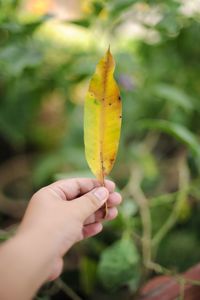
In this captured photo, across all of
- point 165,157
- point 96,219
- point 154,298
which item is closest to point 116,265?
point 154,298

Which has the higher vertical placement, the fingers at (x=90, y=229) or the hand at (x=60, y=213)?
the hand at (x=60, y=213)

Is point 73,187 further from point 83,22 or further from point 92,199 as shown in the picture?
point 83,22

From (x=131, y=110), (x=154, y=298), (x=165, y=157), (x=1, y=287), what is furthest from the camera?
(x=165, y=157)

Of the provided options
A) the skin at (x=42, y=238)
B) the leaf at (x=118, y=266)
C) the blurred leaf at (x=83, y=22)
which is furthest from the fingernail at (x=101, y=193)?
the blurred leaf at (x=83, y=22)


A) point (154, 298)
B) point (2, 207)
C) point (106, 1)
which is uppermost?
point (106, 1)

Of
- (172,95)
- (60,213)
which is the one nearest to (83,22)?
(172,95)

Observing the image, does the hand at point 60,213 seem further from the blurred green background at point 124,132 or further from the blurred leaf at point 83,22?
the blurred leaf at point 83,22

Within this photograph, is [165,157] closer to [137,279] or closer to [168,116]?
[168,116]
